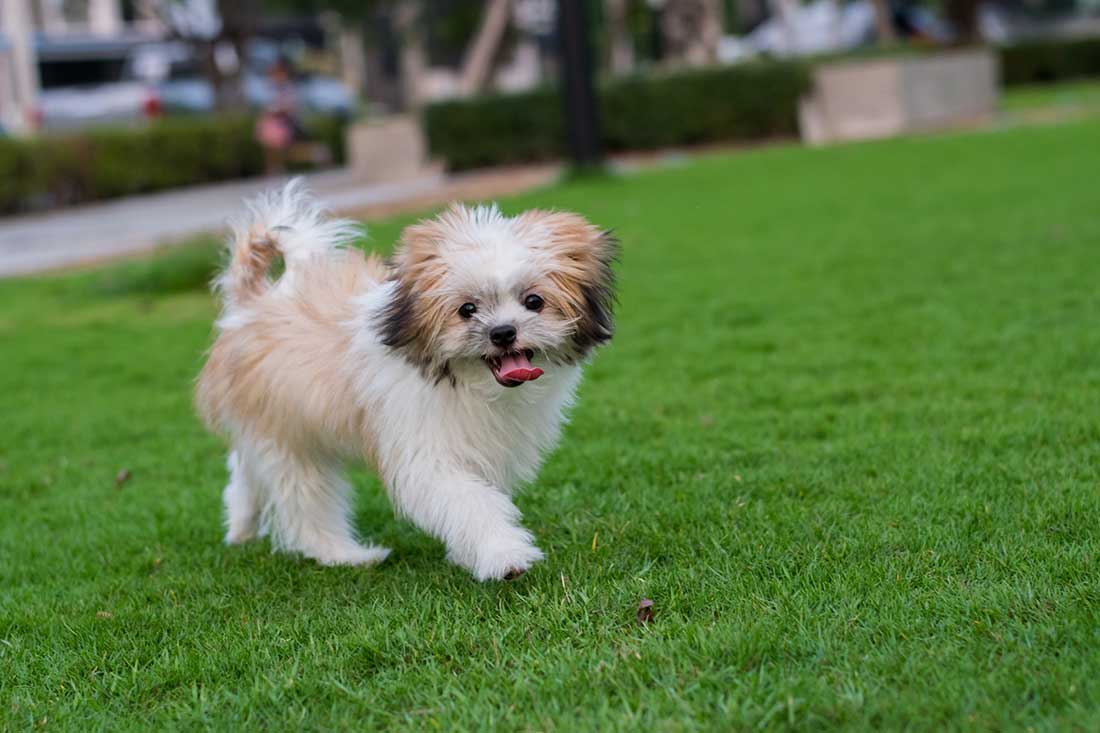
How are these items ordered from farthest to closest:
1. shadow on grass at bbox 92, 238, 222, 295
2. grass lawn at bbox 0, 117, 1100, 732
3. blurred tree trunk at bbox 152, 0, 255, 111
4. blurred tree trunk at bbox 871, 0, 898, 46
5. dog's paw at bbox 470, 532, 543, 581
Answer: blurred tree trunk at bbox 871, 0, 898, 46 → blurred tree trunk at bbox 152, 0, 255, 111 → shadow on grass at bbox 92, 238, 222, 295 → dog's paw at bbox 470, 532, 543, 581 → grass lawn at bbox 0, 117, 1100, 732

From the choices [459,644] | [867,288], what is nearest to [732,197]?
[867,288]

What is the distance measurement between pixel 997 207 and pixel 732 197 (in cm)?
361

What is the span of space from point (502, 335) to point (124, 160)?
20.5 meters

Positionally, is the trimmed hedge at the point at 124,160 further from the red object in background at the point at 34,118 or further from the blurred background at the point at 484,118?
the red object in background at the point at 34,118

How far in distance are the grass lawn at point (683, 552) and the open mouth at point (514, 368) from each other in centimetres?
67

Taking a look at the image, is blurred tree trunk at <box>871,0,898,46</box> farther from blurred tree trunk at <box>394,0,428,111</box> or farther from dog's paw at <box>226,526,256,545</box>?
dog's paw at <box>226,526,256,545</box>

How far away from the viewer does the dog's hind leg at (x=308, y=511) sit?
15.0ft

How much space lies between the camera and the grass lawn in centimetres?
319

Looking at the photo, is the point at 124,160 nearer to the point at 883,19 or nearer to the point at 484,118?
the point at 484,118

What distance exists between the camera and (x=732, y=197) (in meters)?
14.7

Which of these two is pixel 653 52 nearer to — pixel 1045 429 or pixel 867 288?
pixel 867 288

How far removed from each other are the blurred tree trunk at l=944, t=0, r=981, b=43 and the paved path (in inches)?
554

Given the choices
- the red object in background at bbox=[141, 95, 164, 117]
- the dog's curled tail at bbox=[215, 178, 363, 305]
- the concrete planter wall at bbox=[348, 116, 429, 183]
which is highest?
the red object in background at bbox=[141, 95, 164, 117]

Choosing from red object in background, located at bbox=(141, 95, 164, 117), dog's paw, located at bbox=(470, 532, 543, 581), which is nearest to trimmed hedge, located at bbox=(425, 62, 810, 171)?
red object in background, located at bbox=(141, 95, 164, 117)
